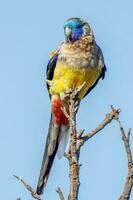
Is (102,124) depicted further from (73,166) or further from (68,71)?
(68,71)

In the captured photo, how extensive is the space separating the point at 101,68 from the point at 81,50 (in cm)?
35

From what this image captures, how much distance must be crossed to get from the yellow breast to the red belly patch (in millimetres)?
145

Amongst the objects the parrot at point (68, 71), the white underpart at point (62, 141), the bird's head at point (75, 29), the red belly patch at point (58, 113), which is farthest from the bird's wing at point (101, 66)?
the white underpart at point (62, 141)

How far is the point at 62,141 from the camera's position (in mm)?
6016

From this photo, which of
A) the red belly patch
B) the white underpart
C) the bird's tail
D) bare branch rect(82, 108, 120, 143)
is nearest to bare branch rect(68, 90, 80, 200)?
bare branch rect(82, 108, 120, 143)

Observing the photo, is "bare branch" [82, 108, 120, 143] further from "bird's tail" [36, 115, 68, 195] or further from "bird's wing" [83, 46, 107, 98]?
"bird's wing" [83, 46, 107, 98]

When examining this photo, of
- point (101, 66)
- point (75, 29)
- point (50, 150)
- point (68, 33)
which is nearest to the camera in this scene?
point (50, 150)

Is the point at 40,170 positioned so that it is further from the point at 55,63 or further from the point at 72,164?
the point at 55,63

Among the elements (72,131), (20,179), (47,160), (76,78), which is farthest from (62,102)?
(20,179)

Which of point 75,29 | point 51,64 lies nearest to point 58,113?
point 51,64

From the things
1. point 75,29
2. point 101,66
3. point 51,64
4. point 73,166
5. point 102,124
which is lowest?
point 73,166

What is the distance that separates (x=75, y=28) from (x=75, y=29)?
17mm

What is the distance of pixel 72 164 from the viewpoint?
3.66 m

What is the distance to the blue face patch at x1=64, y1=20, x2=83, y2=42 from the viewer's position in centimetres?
662
